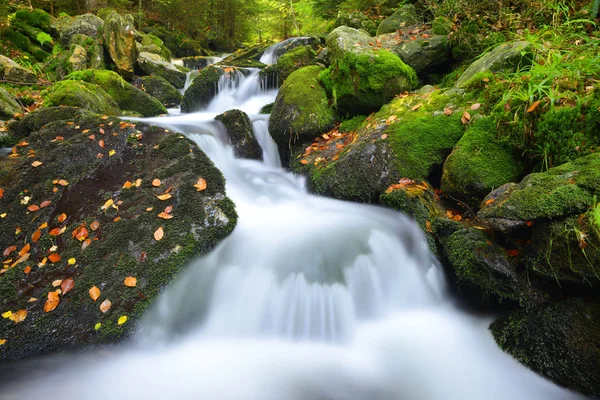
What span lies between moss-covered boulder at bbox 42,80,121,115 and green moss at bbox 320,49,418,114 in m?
4.79

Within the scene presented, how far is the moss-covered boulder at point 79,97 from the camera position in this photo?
18.9 ft

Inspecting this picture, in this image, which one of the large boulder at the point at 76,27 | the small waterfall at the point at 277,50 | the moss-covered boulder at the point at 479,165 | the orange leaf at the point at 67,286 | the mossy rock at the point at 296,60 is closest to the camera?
the orange leaf at the point at 67,286

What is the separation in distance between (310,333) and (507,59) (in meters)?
4.30

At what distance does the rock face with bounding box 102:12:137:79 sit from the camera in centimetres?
971

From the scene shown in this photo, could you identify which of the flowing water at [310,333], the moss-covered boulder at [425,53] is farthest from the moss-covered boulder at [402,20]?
the flowing water at [310,333]

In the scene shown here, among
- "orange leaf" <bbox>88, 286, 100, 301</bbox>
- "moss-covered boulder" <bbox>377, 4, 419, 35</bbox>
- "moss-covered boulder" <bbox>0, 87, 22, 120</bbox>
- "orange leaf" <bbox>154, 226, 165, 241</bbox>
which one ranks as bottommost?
"orange leaf" <bbox>88, 286, 100, 301</bbox>

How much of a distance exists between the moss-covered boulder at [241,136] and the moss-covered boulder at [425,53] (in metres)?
3.15

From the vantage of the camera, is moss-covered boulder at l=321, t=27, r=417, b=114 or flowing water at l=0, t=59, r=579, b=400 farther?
moss-covered boulder at l=321, t=27, r=417, b=114

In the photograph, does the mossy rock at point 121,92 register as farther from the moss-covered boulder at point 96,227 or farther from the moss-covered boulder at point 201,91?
the moss-covered boulder at point 96,227

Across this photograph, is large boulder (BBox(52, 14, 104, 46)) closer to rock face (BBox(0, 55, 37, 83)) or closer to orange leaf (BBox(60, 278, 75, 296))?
rock face (BBox(0, 55, 37, 83))

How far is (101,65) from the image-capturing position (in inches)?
375

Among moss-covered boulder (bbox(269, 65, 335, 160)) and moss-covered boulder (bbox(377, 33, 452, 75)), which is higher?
moss-covered boulder (bbox(377, 33, 452, 75))

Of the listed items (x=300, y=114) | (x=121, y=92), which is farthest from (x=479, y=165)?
(x=121, y=92)

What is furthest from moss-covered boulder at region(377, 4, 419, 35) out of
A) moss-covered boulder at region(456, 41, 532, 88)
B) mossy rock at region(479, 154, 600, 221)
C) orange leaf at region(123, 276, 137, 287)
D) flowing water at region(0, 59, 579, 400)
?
orange leaf at region(123, 276, 137, 287)
